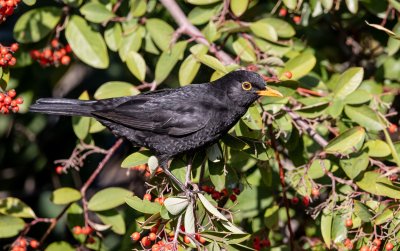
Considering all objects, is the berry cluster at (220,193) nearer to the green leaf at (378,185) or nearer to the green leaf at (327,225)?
the green leaf at (327,225)

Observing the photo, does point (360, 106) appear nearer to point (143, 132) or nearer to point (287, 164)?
point (287, 164)

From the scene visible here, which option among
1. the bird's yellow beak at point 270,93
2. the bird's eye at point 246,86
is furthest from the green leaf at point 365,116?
the bird's eye at point 246,86

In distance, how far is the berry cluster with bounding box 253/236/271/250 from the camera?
4.50 metres

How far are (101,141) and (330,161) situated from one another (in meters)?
2.38

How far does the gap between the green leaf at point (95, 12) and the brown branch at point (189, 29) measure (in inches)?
15.5

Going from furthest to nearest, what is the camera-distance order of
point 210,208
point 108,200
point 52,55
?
point 52,55, point 108,200, point 210,208

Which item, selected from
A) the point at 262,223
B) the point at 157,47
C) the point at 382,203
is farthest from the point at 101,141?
the point at 382,203

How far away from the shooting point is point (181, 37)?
16.7 feet

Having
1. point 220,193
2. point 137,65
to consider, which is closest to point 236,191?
point 220,193

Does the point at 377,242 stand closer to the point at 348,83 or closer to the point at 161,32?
the point at 348,83

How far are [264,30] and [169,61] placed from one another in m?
0.66

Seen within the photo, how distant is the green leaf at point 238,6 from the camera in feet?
15.3

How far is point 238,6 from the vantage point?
15.4 ft

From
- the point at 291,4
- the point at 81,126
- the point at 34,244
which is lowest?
the point at 34,244
